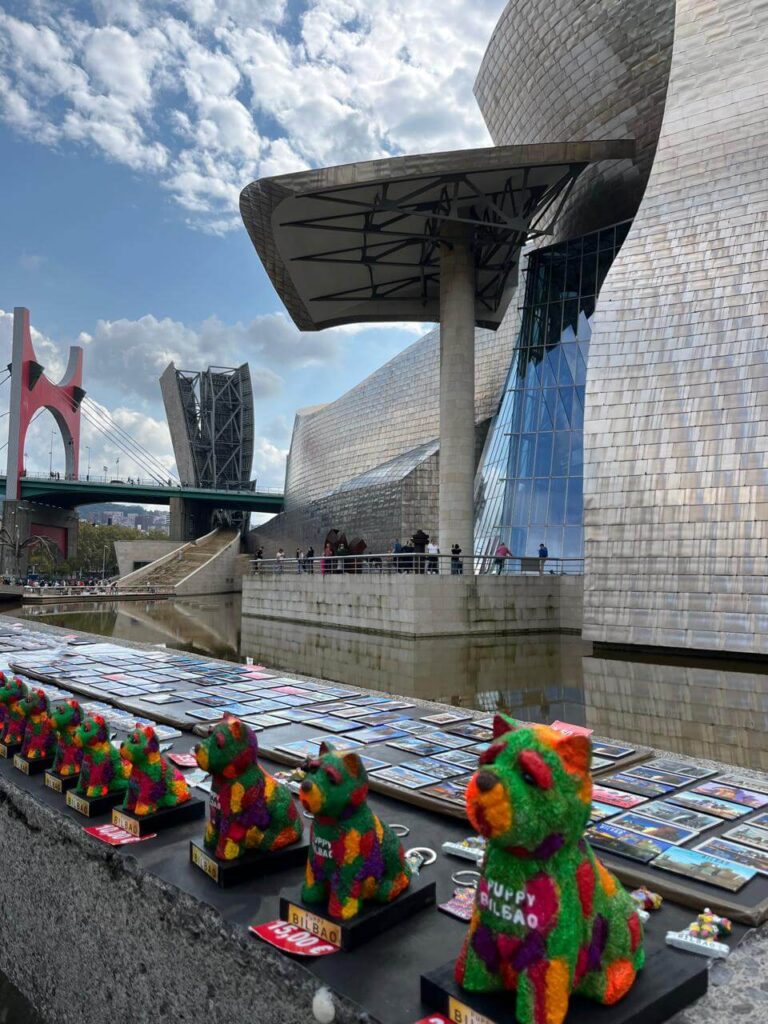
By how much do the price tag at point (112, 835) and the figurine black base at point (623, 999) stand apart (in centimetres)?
187

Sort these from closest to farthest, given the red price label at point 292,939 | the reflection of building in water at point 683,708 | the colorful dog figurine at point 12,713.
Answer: the red price label at point 292,939 → the colorful dog figurine at point 12,713 → the reflection of building in water at point 683,708

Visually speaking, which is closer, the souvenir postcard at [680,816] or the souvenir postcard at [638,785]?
the souvenir postcard at [680,816]

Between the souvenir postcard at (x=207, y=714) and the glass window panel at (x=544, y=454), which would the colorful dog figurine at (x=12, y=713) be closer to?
the souvenir postcard at (x=207, y=714)

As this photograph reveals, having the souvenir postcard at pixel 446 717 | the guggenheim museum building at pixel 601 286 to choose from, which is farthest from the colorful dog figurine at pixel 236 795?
the guggenheim museum building at pixel 601 286

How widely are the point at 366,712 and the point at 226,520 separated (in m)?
67.4

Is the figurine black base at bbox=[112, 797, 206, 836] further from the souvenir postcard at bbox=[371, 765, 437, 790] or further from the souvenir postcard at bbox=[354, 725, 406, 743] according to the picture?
the souvenir postcard at bbox=[354, 725, 406, 743]

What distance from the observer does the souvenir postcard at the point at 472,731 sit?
5929 millimetres

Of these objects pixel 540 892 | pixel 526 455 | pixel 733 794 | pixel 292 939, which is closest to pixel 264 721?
pixel 733 794

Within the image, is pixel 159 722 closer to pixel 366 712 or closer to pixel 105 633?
pixel 366 712

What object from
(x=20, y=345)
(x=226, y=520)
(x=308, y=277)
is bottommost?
(x=226, y=520)

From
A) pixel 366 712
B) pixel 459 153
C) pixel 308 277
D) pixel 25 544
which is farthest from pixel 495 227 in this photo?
pixel 25 544

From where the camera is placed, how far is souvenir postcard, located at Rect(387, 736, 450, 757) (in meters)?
5.41

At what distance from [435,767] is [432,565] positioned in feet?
43.5

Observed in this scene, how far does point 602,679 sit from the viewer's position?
1149 cm
